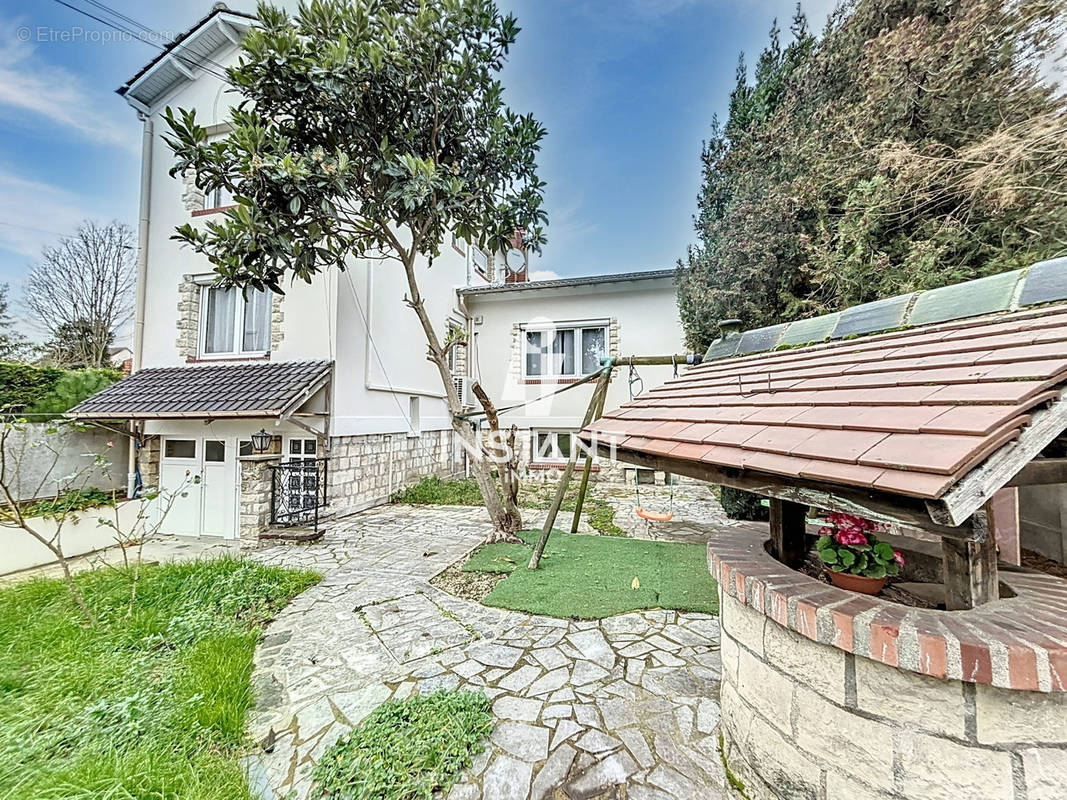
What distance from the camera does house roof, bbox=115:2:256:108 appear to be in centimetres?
920

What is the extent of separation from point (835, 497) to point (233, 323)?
11.5 meters

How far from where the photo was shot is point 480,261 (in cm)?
1528

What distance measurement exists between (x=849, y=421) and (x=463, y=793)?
2.80m

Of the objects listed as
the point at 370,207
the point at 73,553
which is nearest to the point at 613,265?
the point at 370,207

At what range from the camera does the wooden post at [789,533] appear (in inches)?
101

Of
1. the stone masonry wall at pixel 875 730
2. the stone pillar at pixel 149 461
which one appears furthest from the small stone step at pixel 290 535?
the stone masonry wall at pixel 875 730

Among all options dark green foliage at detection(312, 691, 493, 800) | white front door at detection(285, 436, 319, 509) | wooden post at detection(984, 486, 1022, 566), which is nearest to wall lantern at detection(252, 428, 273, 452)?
white front door at detection(285, 436, 319, 509)

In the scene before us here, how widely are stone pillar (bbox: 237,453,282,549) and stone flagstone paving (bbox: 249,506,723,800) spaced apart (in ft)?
9.39

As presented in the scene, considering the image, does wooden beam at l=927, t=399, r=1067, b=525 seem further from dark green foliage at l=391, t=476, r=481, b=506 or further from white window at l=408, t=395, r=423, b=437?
white window at l=408, t=395, r=423, b=437

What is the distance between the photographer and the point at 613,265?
1301 centimetres

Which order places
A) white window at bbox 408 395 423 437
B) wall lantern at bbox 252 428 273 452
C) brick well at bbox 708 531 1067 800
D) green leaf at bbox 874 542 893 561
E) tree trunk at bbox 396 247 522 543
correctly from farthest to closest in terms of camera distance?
white window at bbox 408 395 423 437, wall lantern at bbox 252 428 273 452, tree trunk at bbox 396 247 522 543, green leaf at bbox 874 542 893 561, brick well at bbox 708 531 1067 800

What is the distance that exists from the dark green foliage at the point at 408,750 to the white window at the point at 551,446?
33.8ft

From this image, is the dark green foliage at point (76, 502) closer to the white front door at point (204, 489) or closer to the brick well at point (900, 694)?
the white front door at point (204, 489)

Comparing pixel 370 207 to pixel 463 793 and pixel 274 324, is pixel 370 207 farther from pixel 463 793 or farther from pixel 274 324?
pixel 463 793
